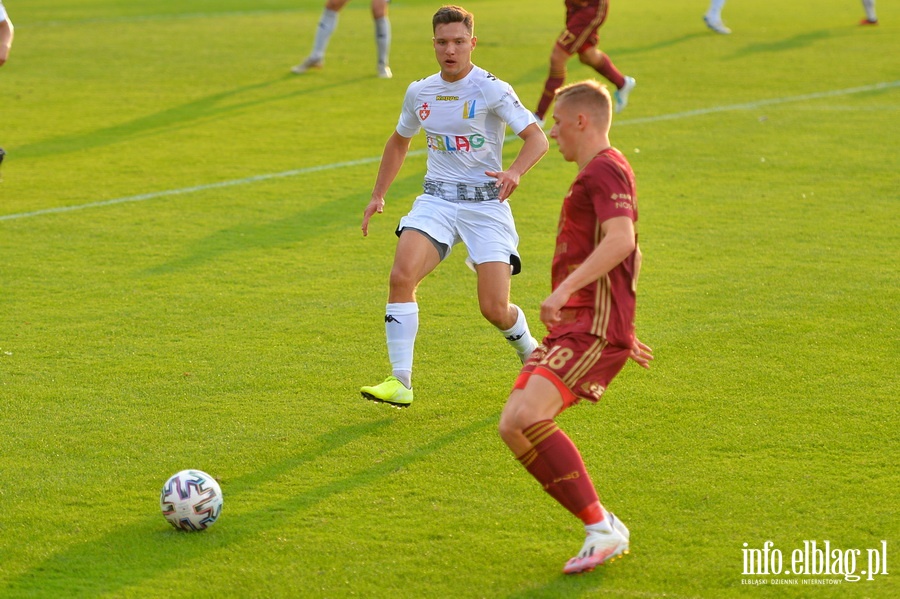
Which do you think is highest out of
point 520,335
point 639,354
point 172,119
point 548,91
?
point 639,354

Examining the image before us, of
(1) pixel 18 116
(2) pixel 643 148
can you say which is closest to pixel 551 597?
(2) pixel 643 148

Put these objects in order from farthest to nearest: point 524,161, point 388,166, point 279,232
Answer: point 279,232 < point 388,166 < point 524,161

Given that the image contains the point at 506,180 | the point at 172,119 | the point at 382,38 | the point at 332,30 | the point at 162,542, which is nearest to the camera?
the point at 162,542

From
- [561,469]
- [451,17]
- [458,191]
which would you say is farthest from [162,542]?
[451,17]

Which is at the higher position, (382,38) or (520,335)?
(520,335)

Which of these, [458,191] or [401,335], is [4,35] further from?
[401,335]

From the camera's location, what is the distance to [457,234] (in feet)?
21.8

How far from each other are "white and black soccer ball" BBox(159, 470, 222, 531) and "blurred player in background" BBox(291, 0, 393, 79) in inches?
490

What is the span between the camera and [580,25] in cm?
1371

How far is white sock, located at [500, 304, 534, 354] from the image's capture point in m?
6.64

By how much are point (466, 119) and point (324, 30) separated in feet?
37.6

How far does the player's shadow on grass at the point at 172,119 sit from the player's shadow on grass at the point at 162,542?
8432mm

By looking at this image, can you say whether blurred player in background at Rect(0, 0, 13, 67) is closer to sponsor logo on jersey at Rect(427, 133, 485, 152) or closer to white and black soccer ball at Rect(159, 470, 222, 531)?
sponsor logo on jersey at Rect(427, 133, 485, 152)

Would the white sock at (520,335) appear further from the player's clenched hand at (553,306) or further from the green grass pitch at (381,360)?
the player's clenched hand at (553,306)
